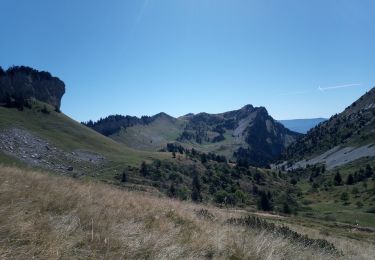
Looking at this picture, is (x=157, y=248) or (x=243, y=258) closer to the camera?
(x=157, y=248)

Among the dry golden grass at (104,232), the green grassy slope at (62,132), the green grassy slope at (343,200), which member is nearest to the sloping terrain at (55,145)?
the green grassy slope at (62,132)

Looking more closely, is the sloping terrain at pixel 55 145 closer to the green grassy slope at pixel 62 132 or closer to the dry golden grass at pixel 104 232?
the green grassy slope at pixel 62 132

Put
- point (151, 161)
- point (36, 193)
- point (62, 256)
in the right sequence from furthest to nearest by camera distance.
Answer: point (151, 161)
point (36, 193)
point (62, 256)

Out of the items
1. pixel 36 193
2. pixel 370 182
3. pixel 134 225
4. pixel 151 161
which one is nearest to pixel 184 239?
pixel 134 225

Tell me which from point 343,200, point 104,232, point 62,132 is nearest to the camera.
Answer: point 104,232

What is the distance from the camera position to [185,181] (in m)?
130

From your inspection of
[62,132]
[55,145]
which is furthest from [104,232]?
[62,132]

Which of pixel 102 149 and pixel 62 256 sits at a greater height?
pixel 102 149

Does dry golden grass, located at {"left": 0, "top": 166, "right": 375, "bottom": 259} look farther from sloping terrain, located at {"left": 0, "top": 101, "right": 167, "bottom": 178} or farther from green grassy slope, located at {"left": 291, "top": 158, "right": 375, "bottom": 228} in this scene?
sloping terrain, located at {"left": 0, "top": 101, "right": 167, "bottom": 178}

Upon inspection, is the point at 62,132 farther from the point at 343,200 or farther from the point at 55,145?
the point at 343,200

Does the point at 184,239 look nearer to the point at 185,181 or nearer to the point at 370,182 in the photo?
the point at 185,181

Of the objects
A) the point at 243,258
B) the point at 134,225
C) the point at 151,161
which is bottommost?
the point at 243,258

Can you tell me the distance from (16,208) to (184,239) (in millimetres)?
2884

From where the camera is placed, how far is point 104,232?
605 centimetres
